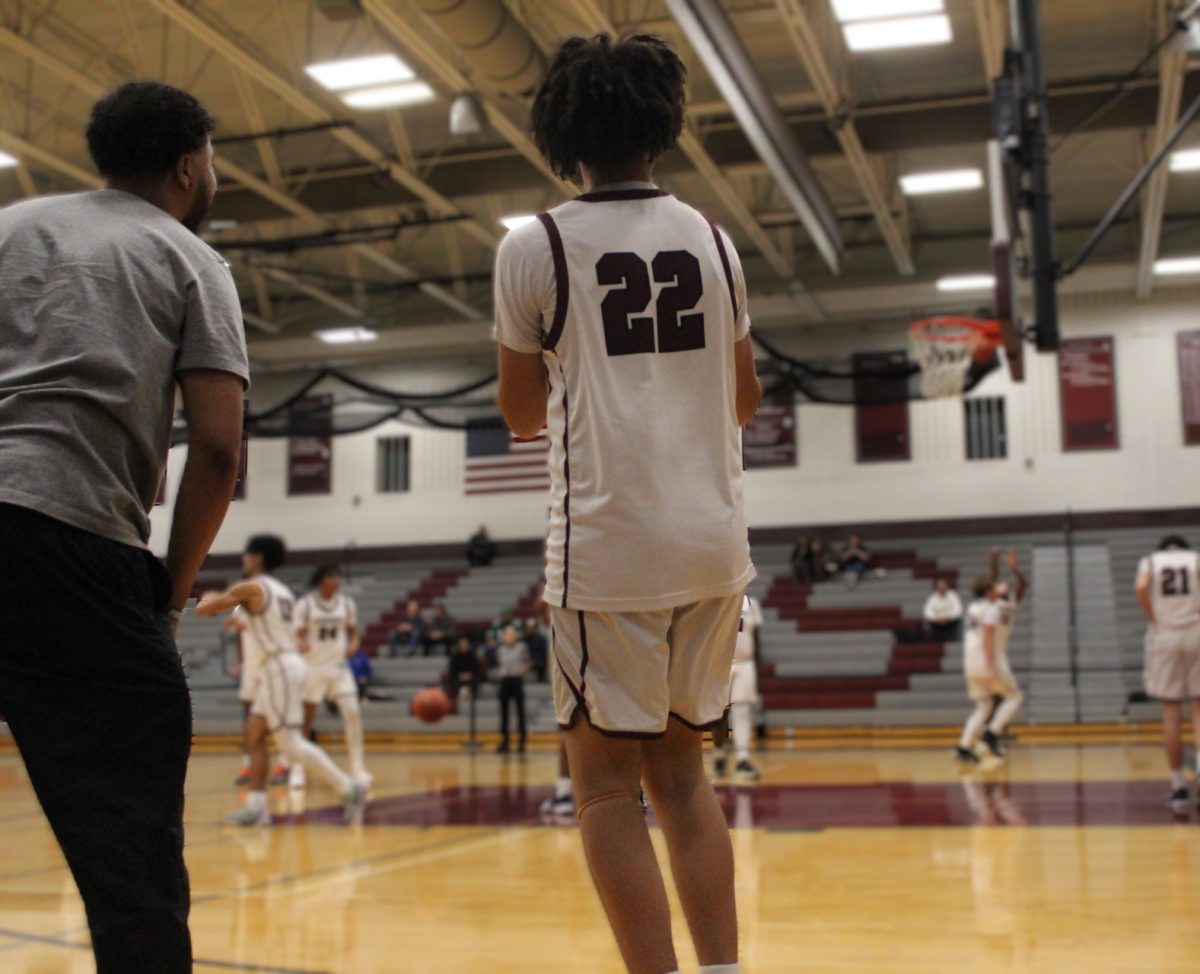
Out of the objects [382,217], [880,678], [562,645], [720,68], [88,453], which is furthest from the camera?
[382,217]

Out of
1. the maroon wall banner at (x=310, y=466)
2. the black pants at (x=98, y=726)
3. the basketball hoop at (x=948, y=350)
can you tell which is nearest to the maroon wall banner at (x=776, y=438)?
the basketball hoop at (x=948, y=350)

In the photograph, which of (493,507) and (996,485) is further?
(493,507)

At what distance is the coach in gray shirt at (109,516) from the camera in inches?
77.5

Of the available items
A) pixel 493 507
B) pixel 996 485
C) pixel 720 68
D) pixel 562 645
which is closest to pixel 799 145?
pixel 720 68

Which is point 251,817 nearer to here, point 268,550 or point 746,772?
point 268,550

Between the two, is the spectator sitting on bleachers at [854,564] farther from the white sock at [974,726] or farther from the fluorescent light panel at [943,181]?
the white sock at [974,726]

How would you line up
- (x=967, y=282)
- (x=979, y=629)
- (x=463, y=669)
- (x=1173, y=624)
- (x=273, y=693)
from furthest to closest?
(x=967, y=282) → (x=463, y=669) → (x=979, y=629) → (x=273, y=693) → (x=1173, y=624)

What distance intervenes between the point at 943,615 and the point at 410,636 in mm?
8171

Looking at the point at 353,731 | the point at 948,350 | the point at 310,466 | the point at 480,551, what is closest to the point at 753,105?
the point at 948,350

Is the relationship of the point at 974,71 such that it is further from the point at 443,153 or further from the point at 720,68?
the point at 443,153

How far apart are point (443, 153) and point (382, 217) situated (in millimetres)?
3097

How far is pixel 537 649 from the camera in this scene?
1950cm

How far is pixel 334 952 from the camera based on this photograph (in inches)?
170

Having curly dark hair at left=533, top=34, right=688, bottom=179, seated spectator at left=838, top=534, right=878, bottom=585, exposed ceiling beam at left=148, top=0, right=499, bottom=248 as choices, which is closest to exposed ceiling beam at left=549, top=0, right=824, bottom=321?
exposed ceiling beam at left=148, top=0, right=499, bottom=248
